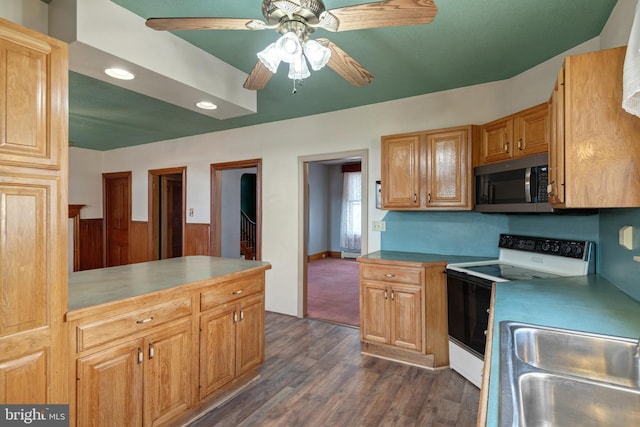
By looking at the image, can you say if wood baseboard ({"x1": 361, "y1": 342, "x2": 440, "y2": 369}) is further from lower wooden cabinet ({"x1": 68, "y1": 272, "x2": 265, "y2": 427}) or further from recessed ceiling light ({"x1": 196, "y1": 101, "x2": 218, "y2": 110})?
recessed ceiling light ({"x1": 196, "y1": 101, "x2": 218, "y2": 110})

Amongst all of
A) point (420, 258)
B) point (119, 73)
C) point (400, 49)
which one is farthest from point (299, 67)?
point (420, 258)

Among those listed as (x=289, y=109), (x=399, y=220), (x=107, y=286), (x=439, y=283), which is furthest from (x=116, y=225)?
(x=439, y=283)

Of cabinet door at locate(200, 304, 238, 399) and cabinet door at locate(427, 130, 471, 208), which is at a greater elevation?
cabinet door at locate(427, 130, 471, 208)

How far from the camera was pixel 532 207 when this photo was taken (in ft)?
6.86

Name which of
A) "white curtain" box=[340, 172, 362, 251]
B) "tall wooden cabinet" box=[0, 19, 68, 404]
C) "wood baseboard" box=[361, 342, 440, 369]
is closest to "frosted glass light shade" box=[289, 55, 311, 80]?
"tall wooden cabinet" box=[0, 19, 68, 404]

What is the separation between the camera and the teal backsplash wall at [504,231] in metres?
1.61

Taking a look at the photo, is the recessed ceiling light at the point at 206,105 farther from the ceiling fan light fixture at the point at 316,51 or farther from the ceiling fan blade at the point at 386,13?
the ceiling fan blade at the point at 386,13

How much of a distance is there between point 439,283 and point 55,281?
96.5 inches

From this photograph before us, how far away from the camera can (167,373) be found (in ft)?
5.70

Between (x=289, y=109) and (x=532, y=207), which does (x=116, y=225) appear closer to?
(x=289, y=109)

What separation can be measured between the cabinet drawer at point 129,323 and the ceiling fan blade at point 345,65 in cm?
157

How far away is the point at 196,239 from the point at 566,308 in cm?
445

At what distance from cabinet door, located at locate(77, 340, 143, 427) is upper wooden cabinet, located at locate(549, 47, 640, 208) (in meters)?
2.14

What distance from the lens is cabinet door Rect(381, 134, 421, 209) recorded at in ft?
9.30
